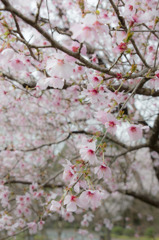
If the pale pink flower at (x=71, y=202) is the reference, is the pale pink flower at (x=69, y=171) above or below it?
above

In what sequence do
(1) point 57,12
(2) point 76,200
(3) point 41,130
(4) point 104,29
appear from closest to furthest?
(4) point 104,29 → (2) point 76,200 → (3) point 41,130 → (1) point 57,12

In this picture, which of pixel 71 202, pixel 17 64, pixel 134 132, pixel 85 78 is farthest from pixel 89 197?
pixel 85 78

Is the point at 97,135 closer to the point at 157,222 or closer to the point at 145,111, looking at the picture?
the point at 145,111

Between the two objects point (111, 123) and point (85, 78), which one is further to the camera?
point (85, 78)

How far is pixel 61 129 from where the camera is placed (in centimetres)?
475

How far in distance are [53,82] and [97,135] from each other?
0.53 meters

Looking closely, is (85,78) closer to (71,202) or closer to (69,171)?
(69,171)

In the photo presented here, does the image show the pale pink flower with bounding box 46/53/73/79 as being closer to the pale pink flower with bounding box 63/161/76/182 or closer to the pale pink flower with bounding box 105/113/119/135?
the pale pink flower with bounding box 105/113/119/135

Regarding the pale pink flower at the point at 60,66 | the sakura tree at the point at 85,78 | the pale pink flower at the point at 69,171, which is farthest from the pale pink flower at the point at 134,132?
the pale pink flower at the point at 60,66

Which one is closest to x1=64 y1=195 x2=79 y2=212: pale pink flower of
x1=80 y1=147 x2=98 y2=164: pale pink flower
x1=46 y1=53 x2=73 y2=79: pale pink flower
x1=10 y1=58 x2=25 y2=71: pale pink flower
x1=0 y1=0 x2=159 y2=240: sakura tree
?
x1=0 y1=0 x2=159 y2=240: sakura tree

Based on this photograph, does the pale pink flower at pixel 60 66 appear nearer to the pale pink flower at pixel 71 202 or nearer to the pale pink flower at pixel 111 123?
the pale pink flower at pixel 111 123

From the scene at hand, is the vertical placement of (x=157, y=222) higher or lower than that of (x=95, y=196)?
lower

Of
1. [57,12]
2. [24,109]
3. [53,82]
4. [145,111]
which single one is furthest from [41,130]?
[53,82]

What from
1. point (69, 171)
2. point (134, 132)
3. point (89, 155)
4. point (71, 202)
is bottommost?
point (71, 202)
